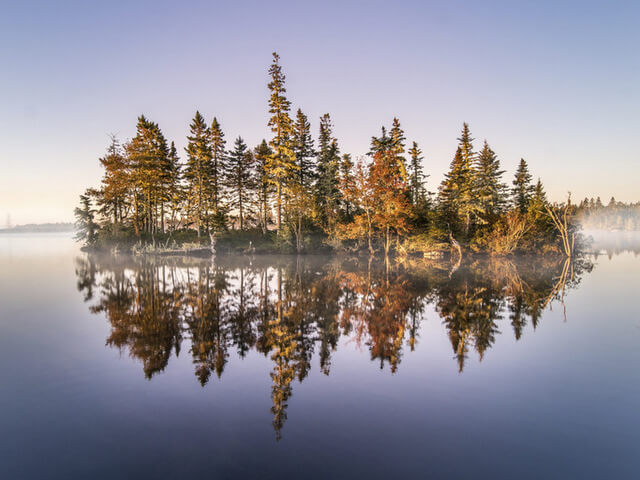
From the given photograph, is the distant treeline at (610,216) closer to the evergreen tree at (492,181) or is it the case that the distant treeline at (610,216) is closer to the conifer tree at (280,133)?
the evergreen tree at (492,181)

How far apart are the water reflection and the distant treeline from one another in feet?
541

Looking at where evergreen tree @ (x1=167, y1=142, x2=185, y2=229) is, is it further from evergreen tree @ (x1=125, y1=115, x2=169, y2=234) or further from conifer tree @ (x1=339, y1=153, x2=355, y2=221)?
conifer tree @ (x1=339, y1=153, x2=355, y2=221)

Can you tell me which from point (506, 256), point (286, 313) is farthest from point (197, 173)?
point (506, 256)

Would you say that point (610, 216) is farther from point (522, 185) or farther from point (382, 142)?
point (382, 142)

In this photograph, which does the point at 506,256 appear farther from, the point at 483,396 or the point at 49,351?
the point at 49,351

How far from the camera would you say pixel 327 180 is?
44.0 meters

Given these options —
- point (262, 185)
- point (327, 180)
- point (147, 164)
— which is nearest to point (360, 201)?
point (327, 180)

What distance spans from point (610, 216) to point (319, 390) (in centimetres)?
19278

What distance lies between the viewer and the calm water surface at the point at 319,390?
154 inches

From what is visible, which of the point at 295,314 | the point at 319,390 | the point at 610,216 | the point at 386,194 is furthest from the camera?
the point at 610,216

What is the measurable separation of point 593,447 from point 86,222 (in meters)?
53.9

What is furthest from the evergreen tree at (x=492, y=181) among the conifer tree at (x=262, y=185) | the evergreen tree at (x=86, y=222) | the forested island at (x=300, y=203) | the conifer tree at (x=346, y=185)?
the evergreen tree at (x=86, y=222)

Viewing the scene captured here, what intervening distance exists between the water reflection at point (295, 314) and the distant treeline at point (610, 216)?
541 feet

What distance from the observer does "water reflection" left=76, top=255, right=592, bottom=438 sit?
714 centimetres
